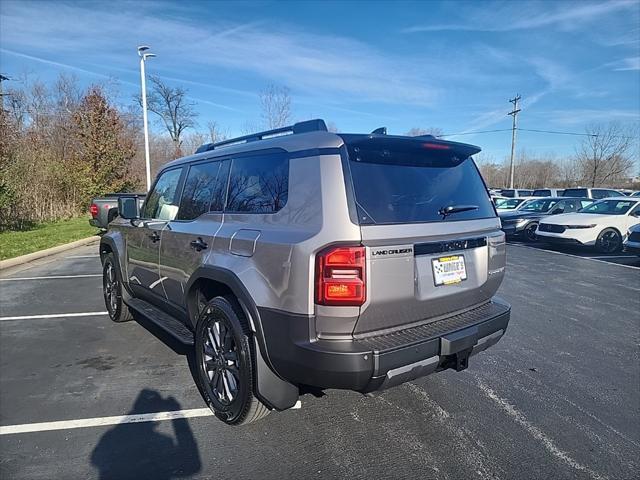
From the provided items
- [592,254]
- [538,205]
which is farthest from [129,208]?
[538,205]

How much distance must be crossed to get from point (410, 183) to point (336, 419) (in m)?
1.80

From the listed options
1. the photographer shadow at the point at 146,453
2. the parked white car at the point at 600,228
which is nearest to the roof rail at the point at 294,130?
the photographer shadow at the point at 146,453

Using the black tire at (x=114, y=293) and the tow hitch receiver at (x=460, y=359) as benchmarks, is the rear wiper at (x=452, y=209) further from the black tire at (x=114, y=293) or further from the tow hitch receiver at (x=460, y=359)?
the black tire at (x=114, y=293)

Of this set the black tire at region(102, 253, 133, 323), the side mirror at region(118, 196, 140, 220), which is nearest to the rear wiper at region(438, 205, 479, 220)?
the side mirror at region(118, 196, 140, 220)

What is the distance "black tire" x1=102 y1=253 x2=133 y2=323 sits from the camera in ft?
16.8

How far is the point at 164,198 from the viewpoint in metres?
4.27

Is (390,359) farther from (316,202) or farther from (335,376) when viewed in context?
(316,202)

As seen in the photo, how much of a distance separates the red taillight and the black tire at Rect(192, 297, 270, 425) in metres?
0.75

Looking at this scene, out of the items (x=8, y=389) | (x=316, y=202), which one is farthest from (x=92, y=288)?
(x=316, y=202)

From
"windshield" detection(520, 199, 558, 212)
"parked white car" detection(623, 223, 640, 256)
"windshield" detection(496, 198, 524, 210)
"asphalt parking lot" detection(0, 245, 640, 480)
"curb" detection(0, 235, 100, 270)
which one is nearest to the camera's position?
"asphalt parking lot" detection(0, 245, 640, 480)

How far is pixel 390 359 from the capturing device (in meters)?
2.32

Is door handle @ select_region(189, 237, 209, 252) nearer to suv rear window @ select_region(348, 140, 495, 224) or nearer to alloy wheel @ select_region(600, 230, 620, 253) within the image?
suv rear window @ select_region(348, 140, 495, 224)

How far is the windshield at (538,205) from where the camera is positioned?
15.5 metres

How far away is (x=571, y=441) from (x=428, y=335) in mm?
1256
